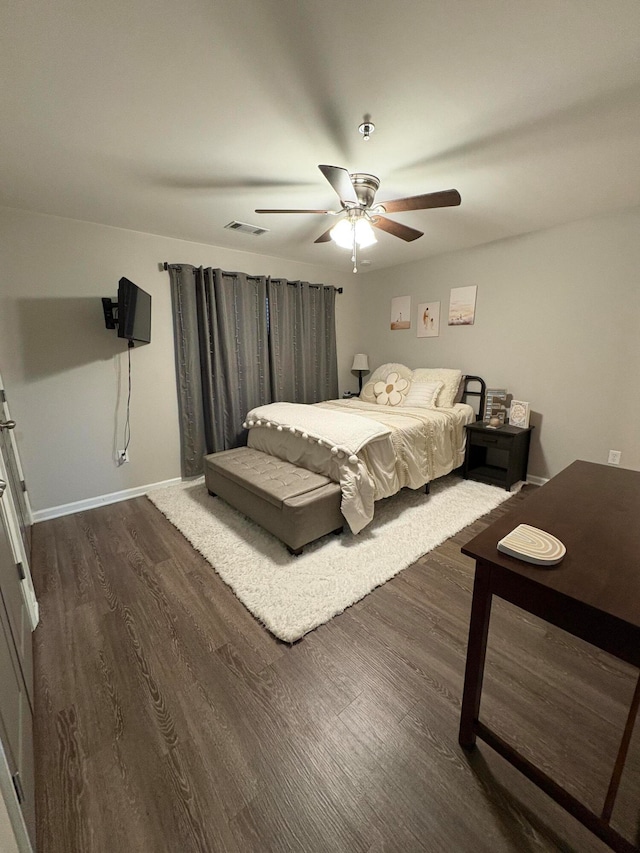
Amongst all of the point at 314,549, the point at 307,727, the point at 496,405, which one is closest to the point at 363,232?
the point at 314,549

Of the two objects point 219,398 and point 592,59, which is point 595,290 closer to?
point 592,59

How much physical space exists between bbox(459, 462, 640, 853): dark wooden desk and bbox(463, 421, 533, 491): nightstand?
195cm

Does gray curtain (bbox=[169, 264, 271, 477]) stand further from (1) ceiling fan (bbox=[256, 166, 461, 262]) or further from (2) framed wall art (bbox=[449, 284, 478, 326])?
(2) framed wall art (bbox=[449, 284, 478, 326])

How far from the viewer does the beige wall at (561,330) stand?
2.89 meters

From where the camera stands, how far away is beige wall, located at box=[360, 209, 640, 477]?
114 inches

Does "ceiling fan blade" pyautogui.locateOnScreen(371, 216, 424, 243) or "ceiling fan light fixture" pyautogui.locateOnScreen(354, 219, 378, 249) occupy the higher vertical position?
"ceiling fan blade" pyautogui.locateOnScreen(371, 216, 424, 243)

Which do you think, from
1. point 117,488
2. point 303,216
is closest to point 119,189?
point 303,216

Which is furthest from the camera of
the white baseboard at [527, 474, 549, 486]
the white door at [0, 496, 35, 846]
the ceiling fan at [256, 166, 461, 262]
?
the white baseboard at [527, 474, 549, 486]

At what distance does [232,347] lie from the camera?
146 inches

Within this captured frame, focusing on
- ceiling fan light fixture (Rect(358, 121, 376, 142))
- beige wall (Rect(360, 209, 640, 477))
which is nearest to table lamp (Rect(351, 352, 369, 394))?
beige wall (Rect(360, 209, 640, 477))

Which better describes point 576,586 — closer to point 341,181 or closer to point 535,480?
point 341,181

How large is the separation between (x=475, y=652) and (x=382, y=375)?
3.69 m

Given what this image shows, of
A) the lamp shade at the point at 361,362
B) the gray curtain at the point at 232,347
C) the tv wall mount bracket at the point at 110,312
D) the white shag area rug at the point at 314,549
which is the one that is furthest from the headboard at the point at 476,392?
the tv wall mount bracket at the point at 110,312

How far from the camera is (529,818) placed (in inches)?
40.8
